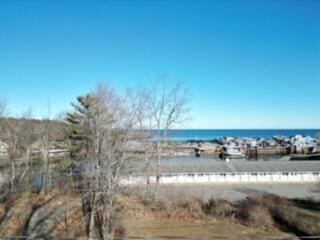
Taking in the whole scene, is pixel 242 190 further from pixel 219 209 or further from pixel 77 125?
pixel 77 125

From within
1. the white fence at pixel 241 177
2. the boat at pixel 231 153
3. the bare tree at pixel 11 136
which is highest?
the bare tree at pixel 11 136

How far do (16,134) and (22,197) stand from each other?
7.30m

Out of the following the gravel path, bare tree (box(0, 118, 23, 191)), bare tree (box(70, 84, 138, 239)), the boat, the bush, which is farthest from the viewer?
the boat

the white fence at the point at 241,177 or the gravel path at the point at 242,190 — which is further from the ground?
the white fence at the point at 241,177

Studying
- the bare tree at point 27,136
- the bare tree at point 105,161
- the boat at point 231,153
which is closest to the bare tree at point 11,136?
the bare tree at point 27,136

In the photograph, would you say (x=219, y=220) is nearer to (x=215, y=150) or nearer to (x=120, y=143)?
(x=120, y=143)

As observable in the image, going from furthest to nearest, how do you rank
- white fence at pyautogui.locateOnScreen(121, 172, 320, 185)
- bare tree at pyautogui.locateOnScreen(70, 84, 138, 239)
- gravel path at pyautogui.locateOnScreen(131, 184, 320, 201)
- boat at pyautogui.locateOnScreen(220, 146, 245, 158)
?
boat at pyautogui.locateOnScreen(220, 146, 245, 158)
white fence at pyautogui.locateOnScreen(121, 172, 320, 185)
gravel path at pyautogui.locateOnScreen(131, 184, 320, 201)
bare tree at pyautogui.locateOnScreen(70, 84, 138, 239)

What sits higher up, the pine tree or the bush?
the pine tree

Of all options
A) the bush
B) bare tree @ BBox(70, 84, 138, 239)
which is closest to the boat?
the bush

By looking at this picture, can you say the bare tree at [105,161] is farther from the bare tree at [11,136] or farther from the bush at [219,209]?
the bare tree at [11,136]

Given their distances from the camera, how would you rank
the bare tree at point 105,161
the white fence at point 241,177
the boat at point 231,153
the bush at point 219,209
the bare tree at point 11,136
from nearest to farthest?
the bare tree at point 105,161
the bush at point 219,209
the bare tree at point 11,136
the white fence at point 241,177
the boat at point 231,153

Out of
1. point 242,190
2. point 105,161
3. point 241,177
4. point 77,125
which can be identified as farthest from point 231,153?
point 105,161

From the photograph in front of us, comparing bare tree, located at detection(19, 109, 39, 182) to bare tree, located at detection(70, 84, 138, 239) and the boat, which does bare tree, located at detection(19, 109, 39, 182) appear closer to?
bare tree, located at detection(70, 84, 138, 239)

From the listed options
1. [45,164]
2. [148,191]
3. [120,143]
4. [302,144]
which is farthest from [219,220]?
[302,144]
